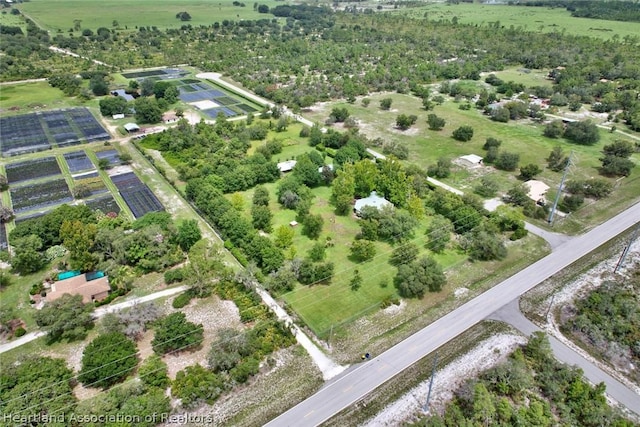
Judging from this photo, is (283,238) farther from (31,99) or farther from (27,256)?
(31,99)

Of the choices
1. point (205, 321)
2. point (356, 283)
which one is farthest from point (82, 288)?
point (356, 283)

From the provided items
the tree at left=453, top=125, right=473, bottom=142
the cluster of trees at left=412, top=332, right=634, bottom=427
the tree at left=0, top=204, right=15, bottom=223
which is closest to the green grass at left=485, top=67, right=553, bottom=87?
→ the tree at left=453, top=125, right=473, bottom=142

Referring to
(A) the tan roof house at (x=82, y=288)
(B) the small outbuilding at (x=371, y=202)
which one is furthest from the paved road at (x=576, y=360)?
(A) the tan roof house at (x=82, y=288)

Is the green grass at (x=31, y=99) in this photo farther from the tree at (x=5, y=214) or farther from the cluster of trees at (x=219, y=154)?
the tree at (x=5, y=214)

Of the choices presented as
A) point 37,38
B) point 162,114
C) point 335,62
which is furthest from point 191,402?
point 37,38

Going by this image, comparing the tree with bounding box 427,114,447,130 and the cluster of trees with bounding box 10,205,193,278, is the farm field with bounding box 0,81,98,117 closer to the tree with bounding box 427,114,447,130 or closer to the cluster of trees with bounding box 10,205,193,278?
the cluster of trees with bounding box 10,205,193,278

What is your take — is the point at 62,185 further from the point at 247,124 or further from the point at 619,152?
the point at 619,152

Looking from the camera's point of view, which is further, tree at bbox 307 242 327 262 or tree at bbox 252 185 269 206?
tree at bbox 252 185 269 206
